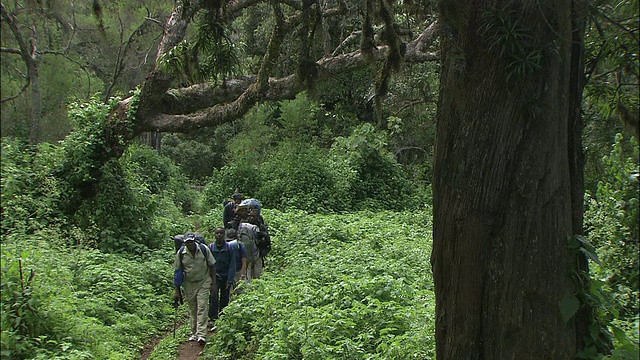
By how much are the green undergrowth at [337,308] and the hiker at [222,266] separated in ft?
1.28

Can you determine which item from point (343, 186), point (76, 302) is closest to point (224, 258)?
point (76, 302)

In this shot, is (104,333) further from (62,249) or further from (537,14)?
(537,14)

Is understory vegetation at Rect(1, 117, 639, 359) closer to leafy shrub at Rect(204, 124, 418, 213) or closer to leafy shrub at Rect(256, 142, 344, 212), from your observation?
leafy shrub at Rect(256, 142, 344, 212)

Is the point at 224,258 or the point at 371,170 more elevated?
Result: the point at 371,170

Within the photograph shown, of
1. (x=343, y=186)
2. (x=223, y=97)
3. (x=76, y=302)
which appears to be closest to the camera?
(x=76, y=302)

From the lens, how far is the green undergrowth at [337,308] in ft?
20.4

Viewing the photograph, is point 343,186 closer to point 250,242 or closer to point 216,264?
point 250,242

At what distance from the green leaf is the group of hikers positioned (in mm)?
5923

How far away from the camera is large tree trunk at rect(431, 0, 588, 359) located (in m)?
3.87

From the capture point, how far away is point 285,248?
12.7 meters

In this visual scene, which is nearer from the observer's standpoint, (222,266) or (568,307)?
(568,307)

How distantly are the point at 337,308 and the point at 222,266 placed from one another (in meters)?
2.66

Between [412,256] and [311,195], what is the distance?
8.95m

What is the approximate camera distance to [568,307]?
3857mm
